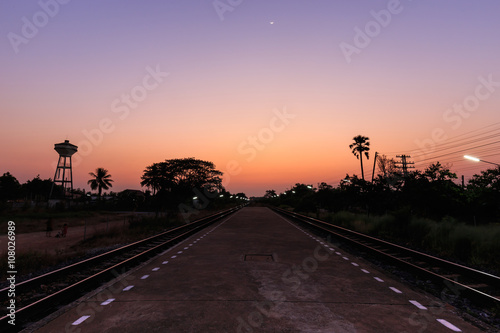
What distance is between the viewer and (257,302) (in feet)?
20.2

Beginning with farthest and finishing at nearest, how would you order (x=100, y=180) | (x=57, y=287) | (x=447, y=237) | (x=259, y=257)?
(x=100, y=180), (x=447, y=237), (x=259, y=257), (x=57, y=287)

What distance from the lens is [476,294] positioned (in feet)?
21.3

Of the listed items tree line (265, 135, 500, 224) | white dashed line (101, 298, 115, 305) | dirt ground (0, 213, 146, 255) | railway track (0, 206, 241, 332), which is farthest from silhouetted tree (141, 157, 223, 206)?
white dashed line (101, 298, 115, 305)

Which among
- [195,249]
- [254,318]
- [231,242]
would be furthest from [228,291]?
[231,242]

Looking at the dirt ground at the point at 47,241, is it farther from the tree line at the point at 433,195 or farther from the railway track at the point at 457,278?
the tree line at the point at 433,195

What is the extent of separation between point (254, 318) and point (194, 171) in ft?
175

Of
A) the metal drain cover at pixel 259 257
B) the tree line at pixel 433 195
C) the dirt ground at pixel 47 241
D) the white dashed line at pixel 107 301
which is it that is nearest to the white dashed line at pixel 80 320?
the white dashed line at pixel 107 301

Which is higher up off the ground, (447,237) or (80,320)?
(80,320)

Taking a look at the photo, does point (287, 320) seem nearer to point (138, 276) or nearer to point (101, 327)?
point (101, 327)

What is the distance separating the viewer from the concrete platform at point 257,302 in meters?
5.07

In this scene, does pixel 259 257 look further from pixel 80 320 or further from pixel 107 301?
pixel 80 320

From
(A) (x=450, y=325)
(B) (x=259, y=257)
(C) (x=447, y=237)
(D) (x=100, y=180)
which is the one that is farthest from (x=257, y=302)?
(D) (x=100, y=180)

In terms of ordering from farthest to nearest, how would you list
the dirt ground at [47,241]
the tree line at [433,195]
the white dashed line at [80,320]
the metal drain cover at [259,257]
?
the tree line at [433,195] → the dirt ground at [47,241] → the metal drain cover at [259,257] → the white dashed line at [80,320]

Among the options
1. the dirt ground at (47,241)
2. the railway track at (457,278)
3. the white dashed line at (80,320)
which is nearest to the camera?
the white dashed line at (80,320)
